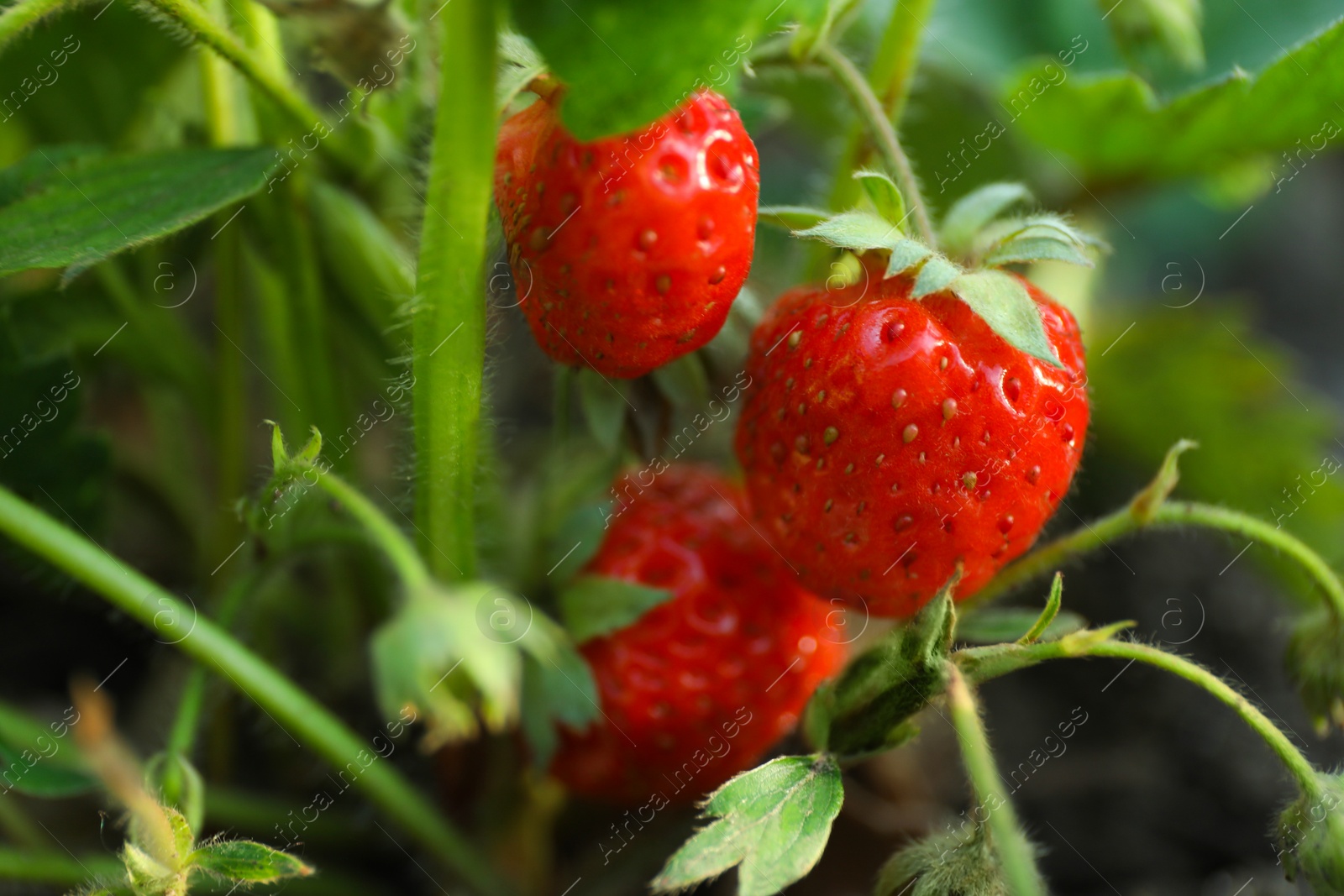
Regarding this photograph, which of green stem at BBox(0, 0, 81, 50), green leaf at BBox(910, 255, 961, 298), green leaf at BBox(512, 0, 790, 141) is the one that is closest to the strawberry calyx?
green leaf at BBox(910, 255, 961, 298)

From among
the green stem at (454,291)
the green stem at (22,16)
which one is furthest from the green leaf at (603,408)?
the green stem at (22,16)

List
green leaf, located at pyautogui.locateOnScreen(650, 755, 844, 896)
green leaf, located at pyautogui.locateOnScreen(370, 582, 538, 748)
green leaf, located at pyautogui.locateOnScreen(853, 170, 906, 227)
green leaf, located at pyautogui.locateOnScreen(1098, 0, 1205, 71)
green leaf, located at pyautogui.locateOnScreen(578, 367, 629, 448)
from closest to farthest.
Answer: green leaf, located at pyautogui.locateOnScreen(370, 582, 538, 748), green leaf, located at pyautogui.locateOnScreen(650, 755, 844, 896), green leaf, located at pyautogui.locateOnScreen(853, 170, 906, 227), green leaf, located at pyautogui.locateOnScreen(578, 367, 629, 448), green leaf, located at pyautogui.locateOnScreen(1098, 0, 1205, 71)

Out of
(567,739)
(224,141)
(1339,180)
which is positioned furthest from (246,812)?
(1339,180)

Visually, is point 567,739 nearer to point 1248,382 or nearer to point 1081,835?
point 1081,835

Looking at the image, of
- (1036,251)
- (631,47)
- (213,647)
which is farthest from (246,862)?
(1036,251)

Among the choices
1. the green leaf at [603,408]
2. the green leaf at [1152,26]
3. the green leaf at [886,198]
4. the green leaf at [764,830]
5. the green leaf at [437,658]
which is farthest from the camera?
the green leaf at [1152,26]

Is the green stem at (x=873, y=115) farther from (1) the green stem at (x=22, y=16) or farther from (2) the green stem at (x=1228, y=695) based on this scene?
(1) the green stem at (x=22, y=16)

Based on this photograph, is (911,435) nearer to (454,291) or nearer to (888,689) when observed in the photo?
(888,689)

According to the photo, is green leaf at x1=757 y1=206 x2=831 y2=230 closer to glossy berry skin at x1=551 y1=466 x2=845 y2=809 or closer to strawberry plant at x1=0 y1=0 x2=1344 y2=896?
strawberry plant at x1=0 y1=0 x2=1344 y2=896
